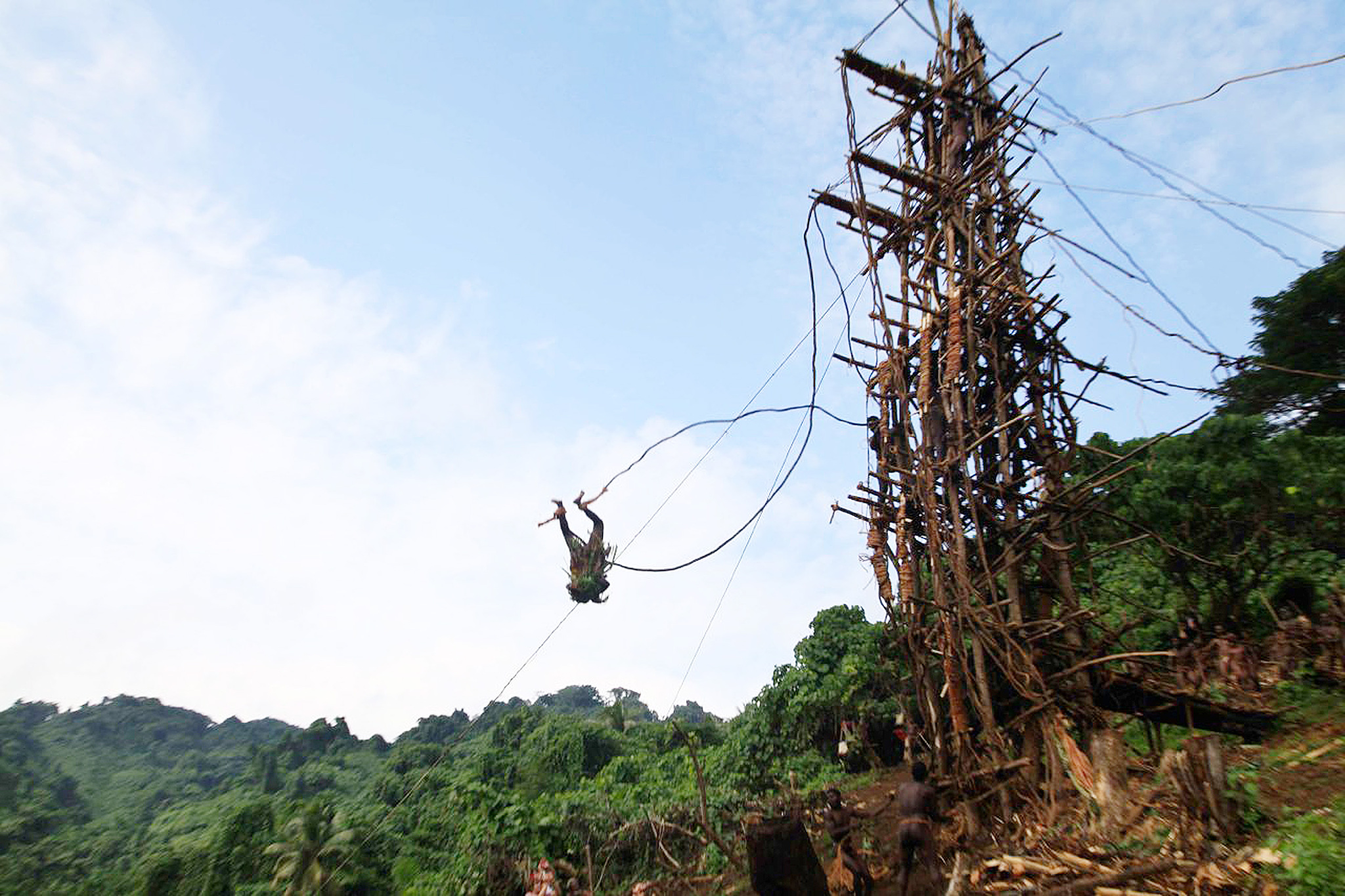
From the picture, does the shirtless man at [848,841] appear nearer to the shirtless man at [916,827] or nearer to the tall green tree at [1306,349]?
the shirtless man at [916,827]

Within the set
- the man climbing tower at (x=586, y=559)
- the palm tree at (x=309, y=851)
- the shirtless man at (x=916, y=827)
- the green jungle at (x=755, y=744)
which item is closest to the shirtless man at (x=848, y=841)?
the shirtless man at (x=916, y=827)

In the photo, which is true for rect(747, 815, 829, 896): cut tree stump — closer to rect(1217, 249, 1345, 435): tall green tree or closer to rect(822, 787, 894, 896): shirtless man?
rect(822, 787, 894, 896): shirtless man

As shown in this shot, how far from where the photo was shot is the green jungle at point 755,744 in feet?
42.1

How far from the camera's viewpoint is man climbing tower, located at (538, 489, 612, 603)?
893 cm

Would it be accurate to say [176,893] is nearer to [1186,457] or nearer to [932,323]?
[932,323]

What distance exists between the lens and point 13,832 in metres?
36.1

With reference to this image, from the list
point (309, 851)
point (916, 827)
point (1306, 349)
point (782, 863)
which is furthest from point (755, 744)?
point (1306, 349)

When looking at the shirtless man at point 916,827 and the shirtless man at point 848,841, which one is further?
the shirtless man at point 848,841

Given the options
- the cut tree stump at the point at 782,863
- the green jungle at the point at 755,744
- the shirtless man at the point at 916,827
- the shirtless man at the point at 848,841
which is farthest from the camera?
the green jungle at the point at 755,744

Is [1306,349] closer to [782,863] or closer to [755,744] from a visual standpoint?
[755,744]

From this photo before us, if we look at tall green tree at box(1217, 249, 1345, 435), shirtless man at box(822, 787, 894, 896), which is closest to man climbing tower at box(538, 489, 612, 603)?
shirtless man at box(822, 787, 894, 896)

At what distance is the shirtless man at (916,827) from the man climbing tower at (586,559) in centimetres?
396

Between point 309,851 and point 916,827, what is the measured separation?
2267 cm

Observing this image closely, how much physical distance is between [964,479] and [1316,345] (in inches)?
645
